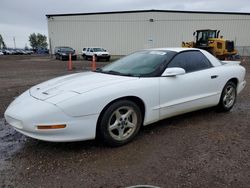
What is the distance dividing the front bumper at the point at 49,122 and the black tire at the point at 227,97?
2.83 m

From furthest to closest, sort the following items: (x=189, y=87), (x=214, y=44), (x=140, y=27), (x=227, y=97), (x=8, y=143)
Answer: (x=140, y=27)
(x=214, y=44)
(x=227, y=97)
(x=189, y=87)
(x=8, y=143)

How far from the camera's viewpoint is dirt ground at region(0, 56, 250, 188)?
2.72m

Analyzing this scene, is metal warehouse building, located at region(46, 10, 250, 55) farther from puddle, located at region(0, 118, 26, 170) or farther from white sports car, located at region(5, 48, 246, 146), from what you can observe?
puddle, located at region(0, 118, 26, 170)

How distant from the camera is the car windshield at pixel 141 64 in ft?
13.1

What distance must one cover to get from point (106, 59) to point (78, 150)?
2585 centimetres

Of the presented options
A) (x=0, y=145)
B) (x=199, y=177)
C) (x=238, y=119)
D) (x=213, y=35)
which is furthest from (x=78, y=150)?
(x=213, y=35)

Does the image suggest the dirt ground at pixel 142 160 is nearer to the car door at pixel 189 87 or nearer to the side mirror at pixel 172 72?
the car door at pixel 189 87

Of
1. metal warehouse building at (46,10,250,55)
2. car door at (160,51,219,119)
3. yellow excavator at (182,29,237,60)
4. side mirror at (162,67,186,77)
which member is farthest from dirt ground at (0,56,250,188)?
metal warehouse building at (46,10,250,55)

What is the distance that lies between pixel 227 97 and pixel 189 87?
1303 mm

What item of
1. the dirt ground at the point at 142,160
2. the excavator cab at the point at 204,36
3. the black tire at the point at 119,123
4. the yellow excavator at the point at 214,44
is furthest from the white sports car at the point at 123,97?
the excavator cab at the point at 204,36

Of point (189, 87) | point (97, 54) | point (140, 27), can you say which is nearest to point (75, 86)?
point (189, 87)

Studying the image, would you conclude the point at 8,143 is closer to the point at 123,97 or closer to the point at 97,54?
the point at 123,97

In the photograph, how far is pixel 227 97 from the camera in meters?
5.06

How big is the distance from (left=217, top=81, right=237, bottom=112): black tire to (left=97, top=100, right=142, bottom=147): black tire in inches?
82.5
